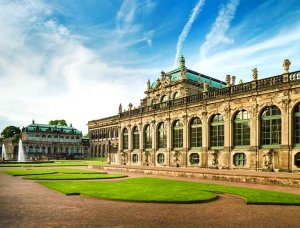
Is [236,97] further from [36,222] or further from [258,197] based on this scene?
[36,222]

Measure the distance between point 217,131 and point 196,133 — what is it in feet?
13.4

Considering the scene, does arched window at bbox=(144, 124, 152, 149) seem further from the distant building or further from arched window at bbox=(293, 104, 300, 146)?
the distant building

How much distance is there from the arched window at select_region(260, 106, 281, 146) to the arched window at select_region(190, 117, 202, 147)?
10.0 m

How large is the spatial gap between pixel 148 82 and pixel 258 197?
156 feet

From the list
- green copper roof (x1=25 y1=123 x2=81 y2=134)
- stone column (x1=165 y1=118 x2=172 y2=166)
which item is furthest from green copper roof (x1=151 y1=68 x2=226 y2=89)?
green copper roof (x1=25 y1=123 x2=81 y2=134)

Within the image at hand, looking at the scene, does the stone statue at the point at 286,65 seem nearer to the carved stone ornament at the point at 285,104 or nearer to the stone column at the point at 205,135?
the carved stone ornament at the point at 285,104

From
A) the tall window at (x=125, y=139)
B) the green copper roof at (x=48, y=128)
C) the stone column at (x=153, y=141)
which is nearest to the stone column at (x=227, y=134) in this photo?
the stone column at (x=153, y=141)

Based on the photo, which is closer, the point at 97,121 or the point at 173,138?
the point at 173,138

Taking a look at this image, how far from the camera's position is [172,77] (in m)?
59.8

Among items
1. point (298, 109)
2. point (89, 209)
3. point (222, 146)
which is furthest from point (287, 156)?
point (89, 209)

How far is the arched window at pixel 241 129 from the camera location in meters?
36.1

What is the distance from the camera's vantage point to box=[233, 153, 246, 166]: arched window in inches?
1415

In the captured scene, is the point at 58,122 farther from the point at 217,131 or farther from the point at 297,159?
the point at 297,159

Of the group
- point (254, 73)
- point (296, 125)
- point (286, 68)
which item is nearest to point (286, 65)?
point (286, 68)
